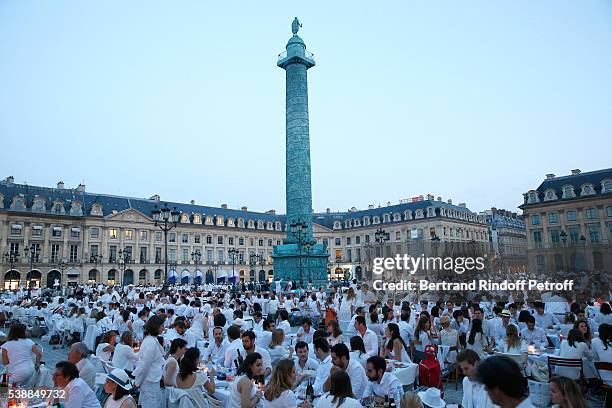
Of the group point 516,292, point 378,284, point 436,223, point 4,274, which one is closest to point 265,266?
point 436,223

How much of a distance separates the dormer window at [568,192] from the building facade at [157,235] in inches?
483

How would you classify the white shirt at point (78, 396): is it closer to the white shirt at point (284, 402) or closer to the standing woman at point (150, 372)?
the standing woman at point (150, 372)

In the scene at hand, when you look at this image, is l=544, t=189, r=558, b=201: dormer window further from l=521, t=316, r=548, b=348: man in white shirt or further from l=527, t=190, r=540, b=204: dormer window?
l=521, t=316, r=548, b=348: man in white shirt

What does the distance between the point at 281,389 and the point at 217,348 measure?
4.30 meters

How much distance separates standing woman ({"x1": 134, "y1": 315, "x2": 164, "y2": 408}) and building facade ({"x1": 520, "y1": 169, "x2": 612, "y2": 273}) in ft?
147

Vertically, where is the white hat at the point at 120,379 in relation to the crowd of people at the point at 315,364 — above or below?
above

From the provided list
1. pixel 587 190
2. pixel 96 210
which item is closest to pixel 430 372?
pixel 587 190

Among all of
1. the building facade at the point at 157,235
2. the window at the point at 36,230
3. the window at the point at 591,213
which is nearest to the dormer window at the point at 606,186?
the window at the point at 591,213

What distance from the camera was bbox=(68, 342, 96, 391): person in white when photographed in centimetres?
611

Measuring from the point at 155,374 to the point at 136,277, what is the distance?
5475 centimetres

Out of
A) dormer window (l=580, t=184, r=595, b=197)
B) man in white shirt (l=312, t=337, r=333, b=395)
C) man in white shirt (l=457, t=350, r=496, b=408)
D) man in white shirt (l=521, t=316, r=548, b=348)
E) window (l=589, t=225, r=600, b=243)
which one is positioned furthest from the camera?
dormer window (l=580, t=184, r=595, b=197)

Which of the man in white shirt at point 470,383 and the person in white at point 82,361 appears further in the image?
the person in white at point 82,361

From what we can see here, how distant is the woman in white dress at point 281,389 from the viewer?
459 cm

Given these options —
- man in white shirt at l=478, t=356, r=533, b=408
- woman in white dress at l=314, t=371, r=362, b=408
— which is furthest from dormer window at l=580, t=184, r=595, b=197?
man in white shirt at l=478, t=356, r=533, b=408
